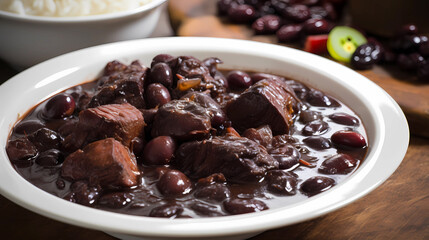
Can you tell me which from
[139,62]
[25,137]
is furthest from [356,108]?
[25,137]

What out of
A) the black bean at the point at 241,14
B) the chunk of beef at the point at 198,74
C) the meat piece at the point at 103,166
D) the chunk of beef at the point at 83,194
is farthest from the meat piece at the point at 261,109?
the black bean at the point at 241,14

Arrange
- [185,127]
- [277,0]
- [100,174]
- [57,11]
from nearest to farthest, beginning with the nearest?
[100,174]
[185,127]
[57,11]
[277,0]

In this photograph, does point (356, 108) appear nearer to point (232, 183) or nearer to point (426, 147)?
point (426, 147)

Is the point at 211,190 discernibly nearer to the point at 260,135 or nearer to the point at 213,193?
the point at 213,193

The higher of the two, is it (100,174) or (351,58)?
(100,174)

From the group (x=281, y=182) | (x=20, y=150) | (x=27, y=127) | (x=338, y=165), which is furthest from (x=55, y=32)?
(x=338, y=165)

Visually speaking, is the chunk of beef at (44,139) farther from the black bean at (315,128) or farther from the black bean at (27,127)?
the black bean at (315,128)
